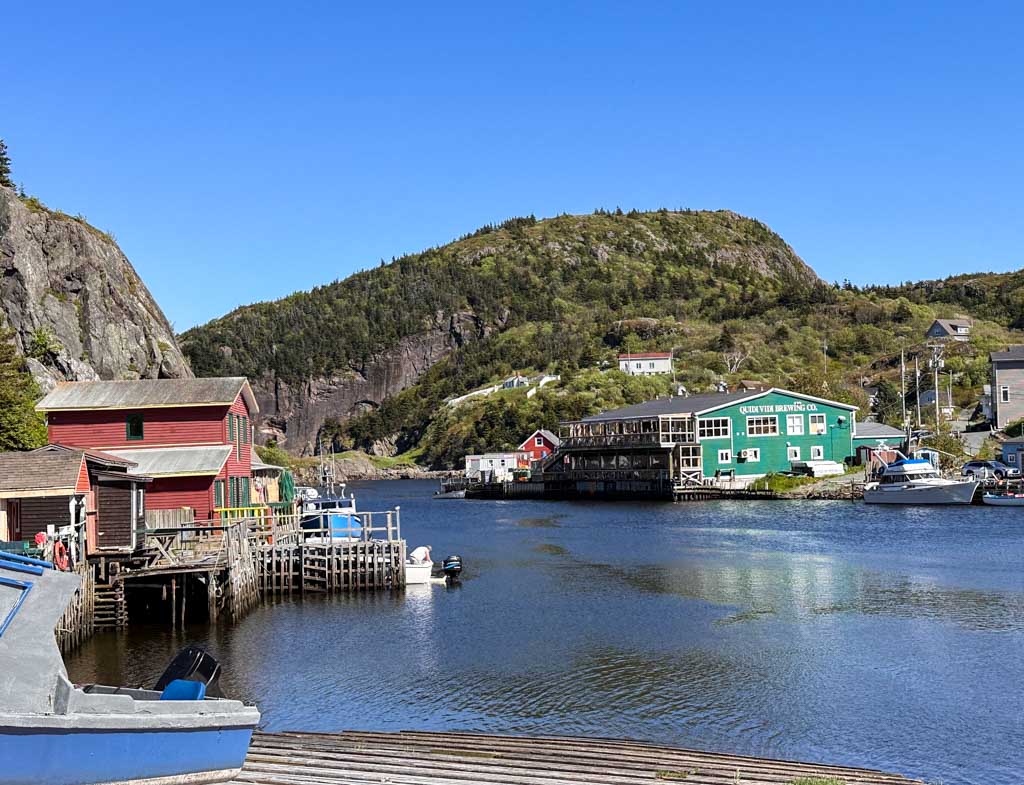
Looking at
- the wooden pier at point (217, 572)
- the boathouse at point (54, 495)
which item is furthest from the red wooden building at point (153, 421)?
the boathouse at point (54, 495)

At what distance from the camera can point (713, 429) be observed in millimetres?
96688

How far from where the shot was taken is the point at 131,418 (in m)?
43.4

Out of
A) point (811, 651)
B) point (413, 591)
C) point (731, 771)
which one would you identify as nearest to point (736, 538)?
point (413, 591)

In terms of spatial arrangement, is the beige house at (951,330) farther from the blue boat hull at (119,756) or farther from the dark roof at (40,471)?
the blue boat hull at (119,756)

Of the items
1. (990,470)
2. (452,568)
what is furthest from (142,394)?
(990,470)

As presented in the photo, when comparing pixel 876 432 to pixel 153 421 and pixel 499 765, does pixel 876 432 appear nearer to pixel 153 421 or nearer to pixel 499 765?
pixel 153 421

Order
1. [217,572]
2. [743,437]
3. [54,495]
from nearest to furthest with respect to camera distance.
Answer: [54,495] < [217,572] < [743,437]

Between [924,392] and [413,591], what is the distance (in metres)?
Answer: 112

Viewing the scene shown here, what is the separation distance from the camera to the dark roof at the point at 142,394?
43000mm

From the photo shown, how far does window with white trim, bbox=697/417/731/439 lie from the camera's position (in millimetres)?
96188

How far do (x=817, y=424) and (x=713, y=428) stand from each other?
30.8ft

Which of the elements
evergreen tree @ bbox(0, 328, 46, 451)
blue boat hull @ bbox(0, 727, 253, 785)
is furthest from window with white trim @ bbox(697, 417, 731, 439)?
blue boat hull @ bbox(0, 727, 253, 785)

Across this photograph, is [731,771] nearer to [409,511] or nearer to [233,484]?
[233,484]

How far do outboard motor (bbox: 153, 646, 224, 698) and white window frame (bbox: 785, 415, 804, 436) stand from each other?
87557mm
